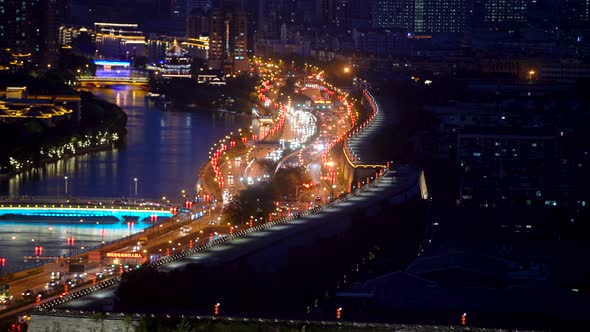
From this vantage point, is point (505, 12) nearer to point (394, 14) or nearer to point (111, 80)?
point (394, 14)

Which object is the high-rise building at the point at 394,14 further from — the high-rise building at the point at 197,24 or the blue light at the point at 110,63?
the blue light at the point at 110,63

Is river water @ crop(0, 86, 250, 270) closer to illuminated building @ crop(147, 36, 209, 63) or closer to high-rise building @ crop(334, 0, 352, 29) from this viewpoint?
illuminated building @ crop(147, 36, 209, 63)

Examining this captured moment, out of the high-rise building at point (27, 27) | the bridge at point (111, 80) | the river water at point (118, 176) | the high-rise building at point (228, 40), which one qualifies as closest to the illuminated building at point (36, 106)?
the river water at point (118, 176)

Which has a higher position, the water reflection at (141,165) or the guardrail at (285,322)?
the guardrail at (285,322)

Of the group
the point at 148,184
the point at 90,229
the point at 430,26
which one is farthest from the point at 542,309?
the point at 430,26

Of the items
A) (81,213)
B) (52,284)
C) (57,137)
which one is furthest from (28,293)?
(57,137)

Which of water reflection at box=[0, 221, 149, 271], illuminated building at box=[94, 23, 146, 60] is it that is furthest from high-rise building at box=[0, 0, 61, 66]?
water reflection at box=[0, 221, 149, 271]
